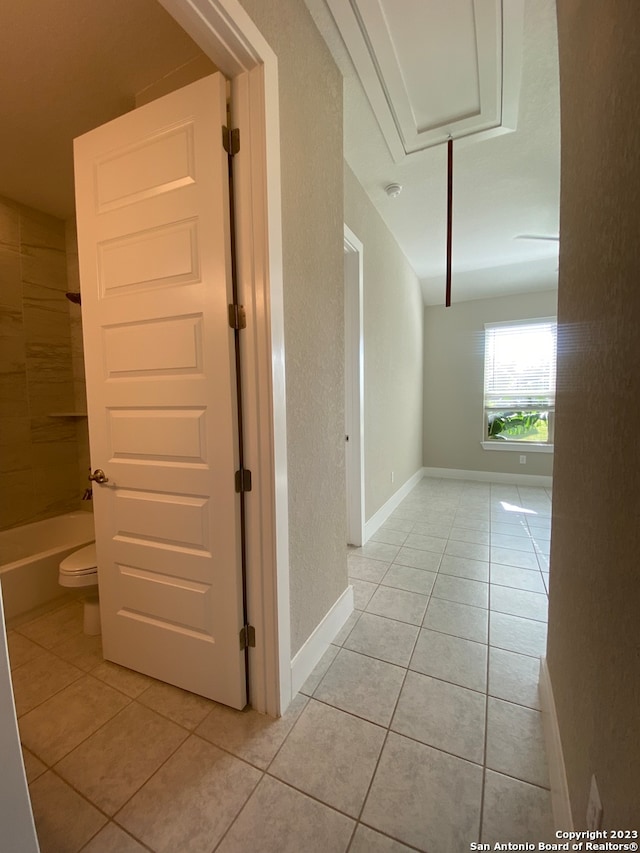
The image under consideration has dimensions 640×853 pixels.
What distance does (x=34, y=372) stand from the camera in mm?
2742

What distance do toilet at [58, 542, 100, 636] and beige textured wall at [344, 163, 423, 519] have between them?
80.9 inches

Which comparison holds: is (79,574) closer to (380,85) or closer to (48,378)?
Answer: (48,378)

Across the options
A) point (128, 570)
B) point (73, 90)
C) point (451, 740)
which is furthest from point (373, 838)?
point (73, 90)

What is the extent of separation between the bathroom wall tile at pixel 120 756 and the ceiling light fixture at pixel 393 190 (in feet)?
11.6

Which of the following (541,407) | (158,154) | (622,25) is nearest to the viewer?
(622,25)

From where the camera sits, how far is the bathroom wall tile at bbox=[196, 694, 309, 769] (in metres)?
1.20

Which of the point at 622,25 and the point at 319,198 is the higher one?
the point at 319,198

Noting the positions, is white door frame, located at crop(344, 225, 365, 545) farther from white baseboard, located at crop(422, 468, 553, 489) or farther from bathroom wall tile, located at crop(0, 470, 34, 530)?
white baseboard, located at crop(422, 468, 553, 489)

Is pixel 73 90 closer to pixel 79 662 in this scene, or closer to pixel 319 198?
pixel 319 198

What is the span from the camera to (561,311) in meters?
1.17

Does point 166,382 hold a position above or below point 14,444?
above

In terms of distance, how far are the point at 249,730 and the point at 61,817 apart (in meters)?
0.58

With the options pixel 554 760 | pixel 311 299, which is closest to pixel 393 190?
pixel 311 299

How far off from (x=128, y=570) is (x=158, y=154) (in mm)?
1718
